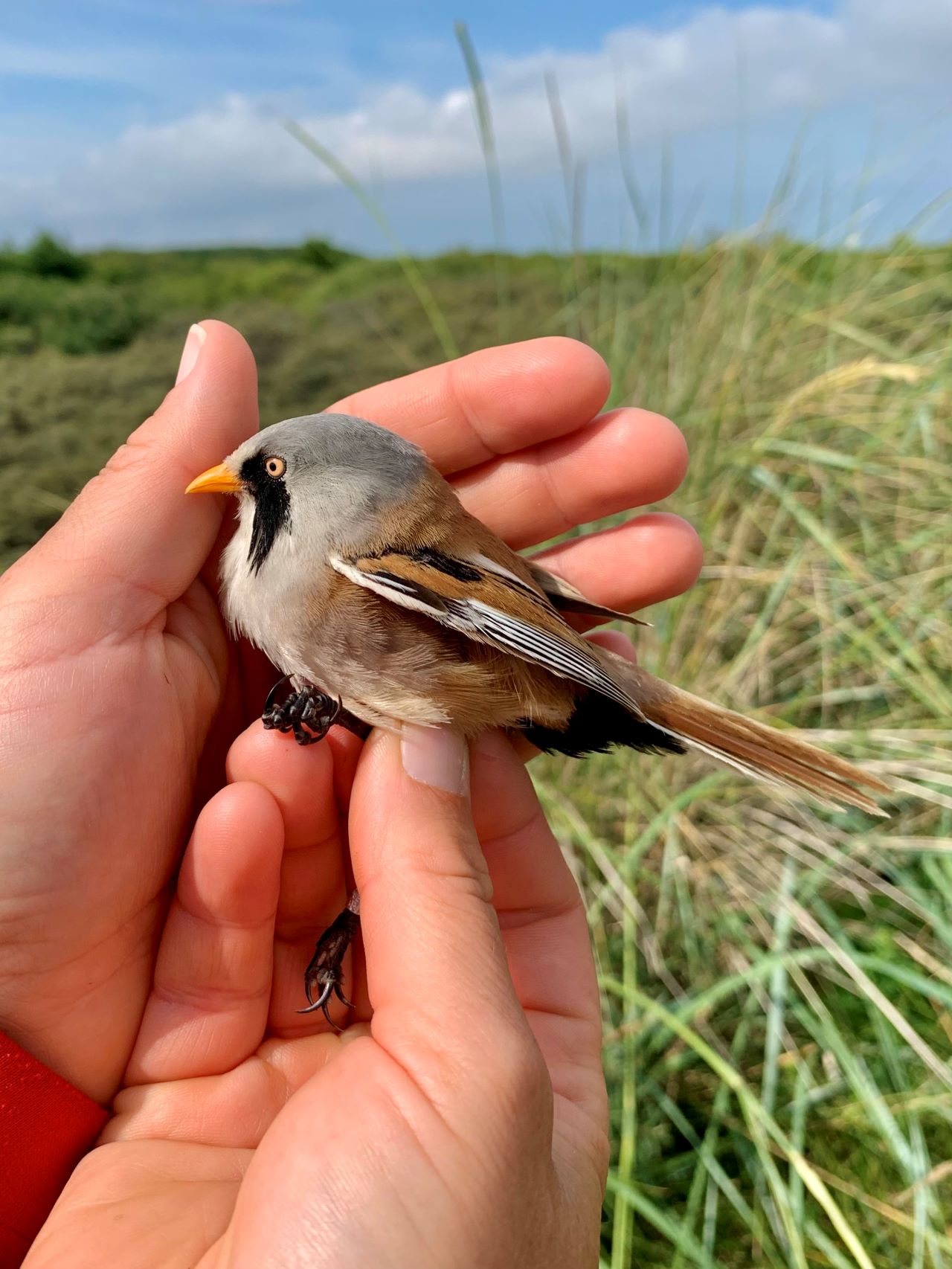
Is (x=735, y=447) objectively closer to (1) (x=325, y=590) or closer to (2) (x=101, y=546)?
(1) (x=325, y=590)

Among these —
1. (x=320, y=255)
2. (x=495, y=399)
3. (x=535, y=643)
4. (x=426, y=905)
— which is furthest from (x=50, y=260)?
(x=426, y=905)

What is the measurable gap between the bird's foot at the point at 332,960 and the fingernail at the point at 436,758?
1.32 feet

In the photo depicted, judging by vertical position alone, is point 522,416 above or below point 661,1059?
above

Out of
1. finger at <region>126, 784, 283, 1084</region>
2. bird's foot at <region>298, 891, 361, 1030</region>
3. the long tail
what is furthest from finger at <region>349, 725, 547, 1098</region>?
the long tail

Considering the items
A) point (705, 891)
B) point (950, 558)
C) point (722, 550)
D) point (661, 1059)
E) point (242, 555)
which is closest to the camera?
point (242, 555)

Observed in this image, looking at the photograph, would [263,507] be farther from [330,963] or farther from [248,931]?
[330,963]

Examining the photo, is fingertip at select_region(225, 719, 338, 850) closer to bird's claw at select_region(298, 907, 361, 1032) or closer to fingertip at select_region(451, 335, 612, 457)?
bird's claw at select_region(298, 907, 361, 1032)

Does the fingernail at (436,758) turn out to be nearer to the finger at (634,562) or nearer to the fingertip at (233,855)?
the fingertip at (233,855)

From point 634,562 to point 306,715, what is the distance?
42.2 inches

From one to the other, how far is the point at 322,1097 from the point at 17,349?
14.7 ft

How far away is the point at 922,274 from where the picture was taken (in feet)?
15.4

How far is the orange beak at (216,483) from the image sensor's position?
72.1 inches

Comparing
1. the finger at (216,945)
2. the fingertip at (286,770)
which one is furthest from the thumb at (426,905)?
the finger at (216,945)

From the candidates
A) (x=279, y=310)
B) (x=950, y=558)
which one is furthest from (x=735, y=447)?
(x=279, y=310)
